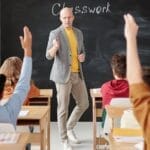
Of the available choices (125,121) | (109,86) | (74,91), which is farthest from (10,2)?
(125,121)

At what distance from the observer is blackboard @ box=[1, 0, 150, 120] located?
21.9 ft

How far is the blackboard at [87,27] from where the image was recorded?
21.9ft

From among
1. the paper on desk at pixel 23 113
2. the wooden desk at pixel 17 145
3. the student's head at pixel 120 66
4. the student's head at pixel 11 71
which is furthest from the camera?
the student's head at pixel 120 66

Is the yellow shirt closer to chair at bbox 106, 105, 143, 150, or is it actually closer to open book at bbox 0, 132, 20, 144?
chair at bbox 106, 105, 143, 150

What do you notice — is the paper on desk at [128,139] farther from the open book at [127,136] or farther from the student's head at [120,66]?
the student's head at [120,66]

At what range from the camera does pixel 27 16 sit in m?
6.72

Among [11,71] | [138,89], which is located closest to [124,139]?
[138,89]

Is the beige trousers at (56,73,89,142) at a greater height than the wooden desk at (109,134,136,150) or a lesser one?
lesser

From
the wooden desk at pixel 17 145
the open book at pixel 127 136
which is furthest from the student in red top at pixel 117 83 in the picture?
the wooden desk at pixel 17 145

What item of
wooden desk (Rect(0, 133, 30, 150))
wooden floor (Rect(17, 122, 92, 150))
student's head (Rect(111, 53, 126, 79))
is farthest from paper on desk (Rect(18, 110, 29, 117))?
wooden desk (Rect(0, 133, 30, 150))

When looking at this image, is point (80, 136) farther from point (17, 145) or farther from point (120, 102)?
point (17, 145)

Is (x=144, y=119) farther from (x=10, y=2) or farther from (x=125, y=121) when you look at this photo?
(x=10, y=2)

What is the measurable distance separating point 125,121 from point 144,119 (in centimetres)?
216

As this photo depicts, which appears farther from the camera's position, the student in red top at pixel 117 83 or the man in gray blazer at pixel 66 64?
the man in gray blazer at pixel 66 64
